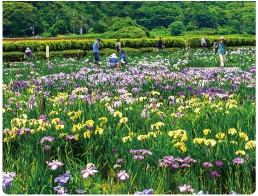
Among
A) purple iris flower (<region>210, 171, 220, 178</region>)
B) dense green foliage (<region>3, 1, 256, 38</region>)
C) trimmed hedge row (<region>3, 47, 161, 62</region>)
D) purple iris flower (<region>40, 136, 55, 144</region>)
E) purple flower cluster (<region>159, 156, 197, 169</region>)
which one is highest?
dense green foliage (<region>3, 1, 256, 38</region>)

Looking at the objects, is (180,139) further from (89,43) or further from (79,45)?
(89,43)

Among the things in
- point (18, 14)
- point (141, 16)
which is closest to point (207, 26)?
point (141, 16)

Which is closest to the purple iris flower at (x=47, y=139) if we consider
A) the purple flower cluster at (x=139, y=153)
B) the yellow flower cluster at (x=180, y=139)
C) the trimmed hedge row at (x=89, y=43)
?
the purple flower cluster at (x=139, y=153)

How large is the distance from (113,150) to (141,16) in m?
28.0

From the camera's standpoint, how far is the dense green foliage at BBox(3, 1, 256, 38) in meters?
31.1

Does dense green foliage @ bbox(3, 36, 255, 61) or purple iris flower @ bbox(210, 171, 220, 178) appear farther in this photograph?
dense green foliage @ bbox(3, 36, 255, 61)

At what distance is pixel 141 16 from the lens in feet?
102

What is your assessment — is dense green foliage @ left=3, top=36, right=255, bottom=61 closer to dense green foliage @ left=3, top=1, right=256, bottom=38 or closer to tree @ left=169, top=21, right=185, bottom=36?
dense green foliage @ left=3, top=1, right=256, bottom=38

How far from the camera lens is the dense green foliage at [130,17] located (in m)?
31.1

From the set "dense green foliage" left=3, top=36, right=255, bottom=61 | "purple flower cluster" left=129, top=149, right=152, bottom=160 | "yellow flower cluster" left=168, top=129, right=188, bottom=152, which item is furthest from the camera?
"dense green foliage" left=3, top=36, right=255, bottom=61

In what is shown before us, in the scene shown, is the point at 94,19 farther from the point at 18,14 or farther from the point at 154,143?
the point at 154,143

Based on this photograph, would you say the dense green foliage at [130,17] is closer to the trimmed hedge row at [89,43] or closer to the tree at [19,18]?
the tree at [19,18]

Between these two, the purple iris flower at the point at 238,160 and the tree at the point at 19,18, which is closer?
the purple iris flower at the point at 238,160

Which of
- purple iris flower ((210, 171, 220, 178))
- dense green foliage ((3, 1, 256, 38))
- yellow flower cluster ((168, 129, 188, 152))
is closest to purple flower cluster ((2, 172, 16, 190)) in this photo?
yellow flower cluster ((168, 129, 188, 152))
